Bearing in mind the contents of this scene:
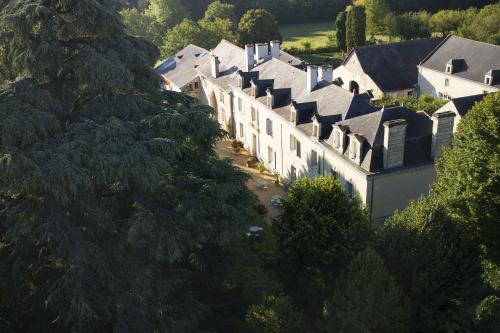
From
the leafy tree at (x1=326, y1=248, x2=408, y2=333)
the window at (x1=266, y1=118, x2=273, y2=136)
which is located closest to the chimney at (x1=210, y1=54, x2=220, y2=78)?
the window at (x1=266, y1=118, x2=273, y2=136)

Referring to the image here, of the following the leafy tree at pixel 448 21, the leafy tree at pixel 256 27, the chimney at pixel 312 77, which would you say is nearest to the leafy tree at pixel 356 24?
the leafy tree at pixel 256 27

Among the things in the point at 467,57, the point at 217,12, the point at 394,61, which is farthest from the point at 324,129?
the point at 217,12

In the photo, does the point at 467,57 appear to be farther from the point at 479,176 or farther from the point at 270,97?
the point at 479,176

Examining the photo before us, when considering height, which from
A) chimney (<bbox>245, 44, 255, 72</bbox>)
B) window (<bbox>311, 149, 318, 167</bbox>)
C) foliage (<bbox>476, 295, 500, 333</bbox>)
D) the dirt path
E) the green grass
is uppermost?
chimney (<bbox>245, 44, 255, 72</bbox>)

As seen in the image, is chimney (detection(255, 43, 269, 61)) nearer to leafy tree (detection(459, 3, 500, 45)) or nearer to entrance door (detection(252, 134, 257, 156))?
entrance door (detection(252, 134, 257, 156))

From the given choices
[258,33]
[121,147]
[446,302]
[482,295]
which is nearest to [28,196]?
[121,147]
